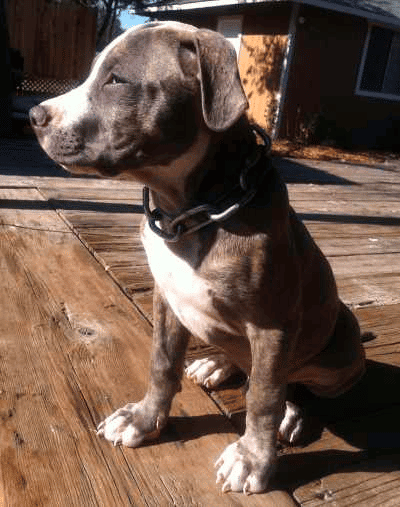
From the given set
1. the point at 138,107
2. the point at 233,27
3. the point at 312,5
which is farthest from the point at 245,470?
the point at 233,27

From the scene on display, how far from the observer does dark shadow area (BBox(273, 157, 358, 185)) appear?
673 cm

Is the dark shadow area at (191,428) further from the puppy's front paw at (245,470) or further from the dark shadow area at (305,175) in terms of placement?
the dark shadow area at (305,175)

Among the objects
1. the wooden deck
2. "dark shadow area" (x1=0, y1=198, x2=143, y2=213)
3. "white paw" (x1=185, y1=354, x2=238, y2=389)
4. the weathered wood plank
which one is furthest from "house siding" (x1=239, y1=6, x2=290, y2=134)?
"white paw" (x1=185, y1=354, x2=238, y2=389)

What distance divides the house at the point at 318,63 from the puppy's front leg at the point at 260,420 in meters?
11.3

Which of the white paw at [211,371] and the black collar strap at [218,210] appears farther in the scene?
the white paw at [211,371]

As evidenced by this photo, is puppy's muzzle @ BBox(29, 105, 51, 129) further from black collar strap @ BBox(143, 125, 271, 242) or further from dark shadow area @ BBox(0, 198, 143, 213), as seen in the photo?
dark shadow area @ BBox(0, 198, 143, 213)

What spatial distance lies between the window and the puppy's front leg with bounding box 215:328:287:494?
13.5 m

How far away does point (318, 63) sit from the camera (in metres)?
12.8

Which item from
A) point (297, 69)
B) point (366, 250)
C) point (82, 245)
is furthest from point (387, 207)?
point (297, 69)

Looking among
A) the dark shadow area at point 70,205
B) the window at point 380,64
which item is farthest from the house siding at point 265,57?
the dark shadow area at point 70,205

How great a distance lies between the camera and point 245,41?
13.2 metres

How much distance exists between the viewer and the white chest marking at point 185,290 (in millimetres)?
1638

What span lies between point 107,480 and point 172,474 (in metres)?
0.20

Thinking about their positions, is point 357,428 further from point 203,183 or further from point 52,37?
point 52,37
